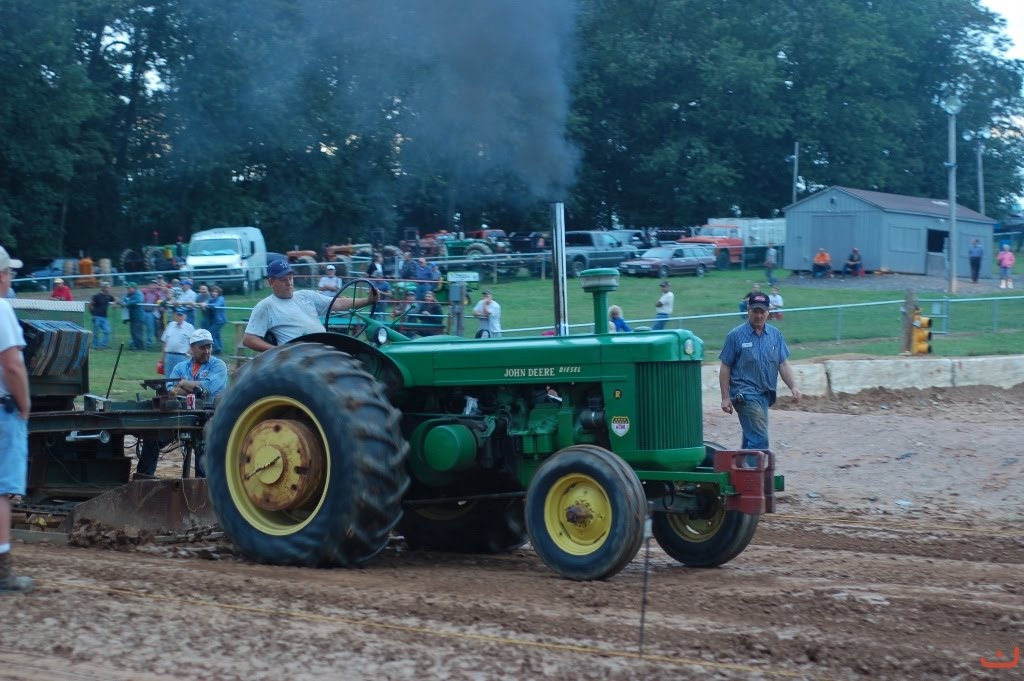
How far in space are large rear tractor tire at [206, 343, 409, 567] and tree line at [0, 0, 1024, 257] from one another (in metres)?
7.67

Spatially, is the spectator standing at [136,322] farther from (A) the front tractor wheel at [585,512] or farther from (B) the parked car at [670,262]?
(B) the parked car at [670,262]

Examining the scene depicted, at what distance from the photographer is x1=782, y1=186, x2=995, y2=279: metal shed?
4350 cm

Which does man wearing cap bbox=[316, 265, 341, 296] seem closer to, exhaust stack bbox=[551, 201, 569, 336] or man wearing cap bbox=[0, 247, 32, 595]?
exhaust stack bbox=[551, 201, 569, 336]

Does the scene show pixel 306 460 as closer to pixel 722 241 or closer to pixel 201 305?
pixel 201 305

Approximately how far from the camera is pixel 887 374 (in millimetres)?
17500

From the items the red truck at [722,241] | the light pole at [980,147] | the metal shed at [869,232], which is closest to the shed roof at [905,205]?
the metal shed at [869,232]

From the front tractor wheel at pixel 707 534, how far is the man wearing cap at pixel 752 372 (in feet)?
4.70

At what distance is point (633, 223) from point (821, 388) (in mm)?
39272

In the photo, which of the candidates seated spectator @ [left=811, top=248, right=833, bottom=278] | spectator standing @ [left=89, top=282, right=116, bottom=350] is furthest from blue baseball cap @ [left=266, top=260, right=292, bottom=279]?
seated spectator @ [left=811, top=248, right=833, bottom=278]

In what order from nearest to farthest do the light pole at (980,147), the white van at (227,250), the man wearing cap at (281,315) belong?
1. the man wearing cap at (281,315)
2. the white van at (227,250)
3. the light pole at (980,147)

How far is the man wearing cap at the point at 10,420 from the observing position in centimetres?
635

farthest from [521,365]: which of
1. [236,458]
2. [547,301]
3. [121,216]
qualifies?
[121,216]

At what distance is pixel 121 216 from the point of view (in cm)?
4525

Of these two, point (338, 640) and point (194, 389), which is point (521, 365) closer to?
point (338, 640)
